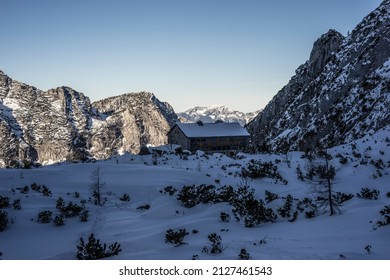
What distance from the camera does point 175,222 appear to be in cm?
1195

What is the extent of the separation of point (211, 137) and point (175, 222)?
166ft

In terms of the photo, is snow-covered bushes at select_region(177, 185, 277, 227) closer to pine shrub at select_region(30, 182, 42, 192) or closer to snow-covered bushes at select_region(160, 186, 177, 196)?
snow-covered bushes at select_region(160, 186, 177, 196)

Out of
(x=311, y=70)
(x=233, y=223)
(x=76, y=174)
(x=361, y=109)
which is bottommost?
(x=233, y=223)

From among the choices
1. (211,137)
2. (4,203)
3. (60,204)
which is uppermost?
(211,137)

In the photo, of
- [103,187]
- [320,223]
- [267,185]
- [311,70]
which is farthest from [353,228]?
[311,70]

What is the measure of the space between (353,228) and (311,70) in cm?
7350

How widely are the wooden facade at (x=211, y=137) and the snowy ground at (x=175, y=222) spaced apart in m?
40.6

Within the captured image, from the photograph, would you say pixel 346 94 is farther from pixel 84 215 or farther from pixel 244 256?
pixel 244 256

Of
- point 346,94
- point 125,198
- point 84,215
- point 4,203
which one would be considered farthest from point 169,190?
point 346,94

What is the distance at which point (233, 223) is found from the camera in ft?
38.3

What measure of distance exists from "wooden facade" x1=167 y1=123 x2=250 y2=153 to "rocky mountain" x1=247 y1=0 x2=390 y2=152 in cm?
625

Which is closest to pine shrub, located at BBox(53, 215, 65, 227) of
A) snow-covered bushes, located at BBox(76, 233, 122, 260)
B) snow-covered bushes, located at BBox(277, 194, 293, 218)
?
snow-covered bushes, located at BBox(76, 233, 122, 260)

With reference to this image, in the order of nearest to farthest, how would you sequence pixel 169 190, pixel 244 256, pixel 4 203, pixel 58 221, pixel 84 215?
pixel 244 256 < pixel 58 221 < pixel 84 215 < pixel 4 203 < pixel 169 190
